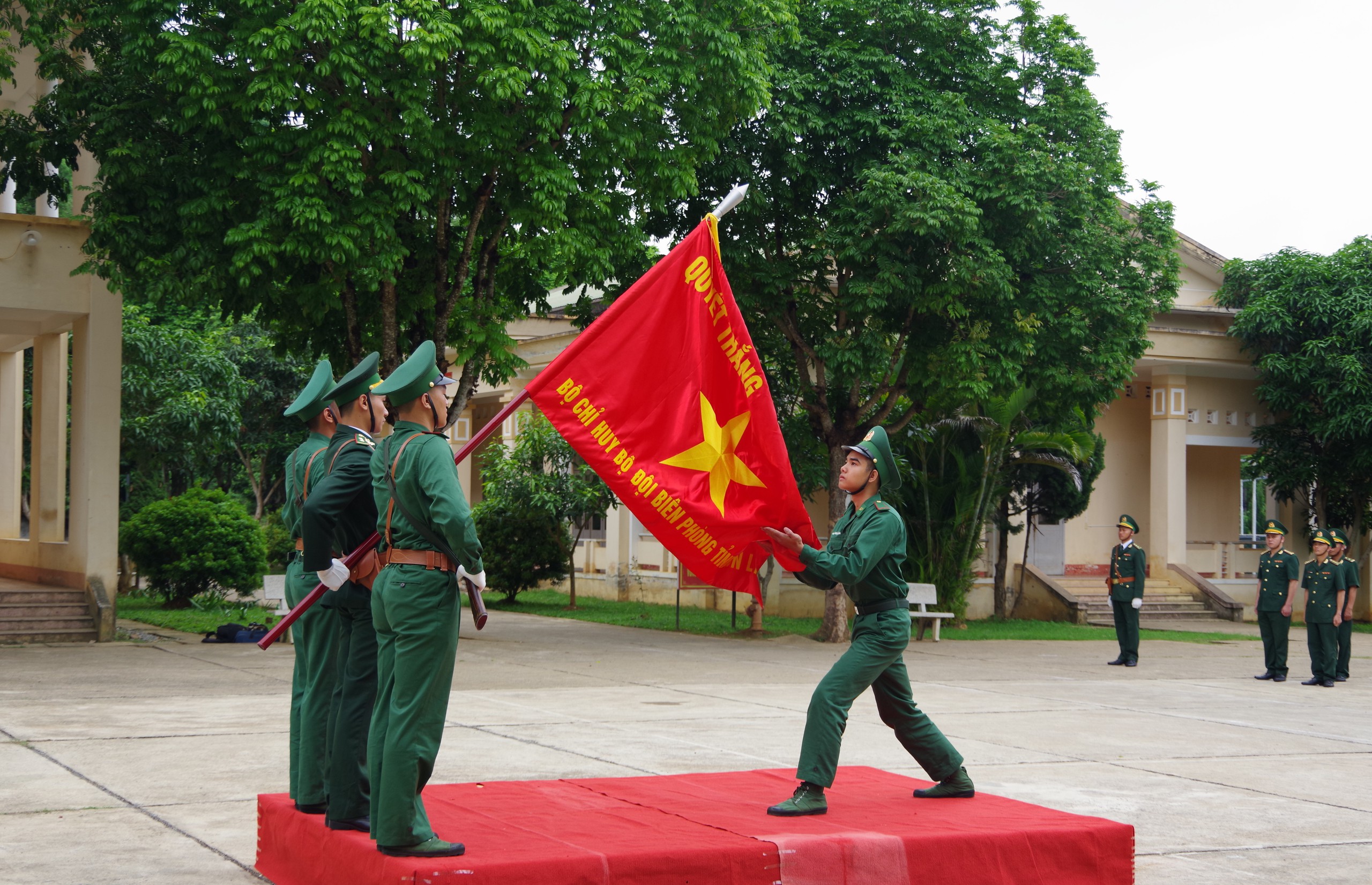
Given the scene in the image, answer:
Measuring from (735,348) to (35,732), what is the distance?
20.6 ft

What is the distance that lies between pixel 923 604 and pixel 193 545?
11650 millimetres

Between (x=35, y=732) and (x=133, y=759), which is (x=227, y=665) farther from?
(x=133, y=759)

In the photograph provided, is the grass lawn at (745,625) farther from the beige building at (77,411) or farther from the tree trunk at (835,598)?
the beige building at (77,411)

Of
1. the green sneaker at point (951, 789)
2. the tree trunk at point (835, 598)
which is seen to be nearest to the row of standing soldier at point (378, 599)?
the green sneaker at point (951, 789)

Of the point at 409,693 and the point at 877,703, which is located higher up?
the point at 409,693

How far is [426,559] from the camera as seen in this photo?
5051mm

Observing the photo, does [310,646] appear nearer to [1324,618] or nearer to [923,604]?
[1324,618]

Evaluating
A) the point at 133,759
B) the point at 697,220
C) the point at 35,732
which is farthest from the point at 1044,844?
the point at 697,220

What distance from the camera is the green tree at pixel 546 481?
928 inches

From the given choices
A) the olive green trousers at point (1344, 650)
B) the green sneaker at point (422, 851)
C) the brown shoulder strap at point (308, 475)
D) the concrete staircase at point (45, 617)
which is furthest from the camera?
the concrete staircase at point (45, 617)

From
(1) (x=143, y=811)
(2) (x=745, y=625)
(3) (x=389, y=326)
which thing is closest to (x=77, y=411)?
(3) (x=389, y=326)

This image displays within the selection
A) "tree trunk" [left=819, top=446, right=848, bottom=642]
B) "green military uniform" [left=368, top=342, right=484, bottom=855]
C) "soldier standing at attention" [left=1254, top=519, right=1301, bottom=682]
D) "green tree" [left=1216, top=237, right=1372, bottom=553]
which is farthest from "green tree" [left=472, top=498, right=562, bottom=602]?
"green military uniform" [left=368, top=342, right=484, bottom=855]

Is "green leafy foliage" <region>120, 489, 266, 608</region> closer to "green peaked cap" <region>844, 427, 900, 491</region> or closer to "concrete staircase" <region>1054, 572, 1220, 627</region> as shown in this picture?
"concrete staircase" <region>1054, 572, 1220, 627</region>

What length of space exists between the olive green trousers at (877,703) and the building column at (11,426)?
68.4ft
